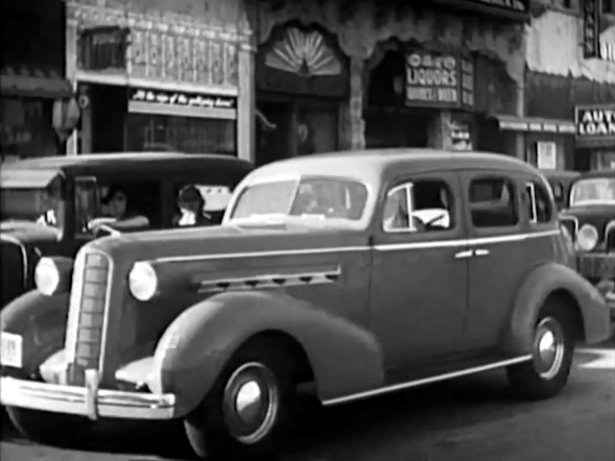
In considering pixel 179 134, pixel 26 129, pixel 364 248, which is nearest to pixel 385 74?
pixel 179 134

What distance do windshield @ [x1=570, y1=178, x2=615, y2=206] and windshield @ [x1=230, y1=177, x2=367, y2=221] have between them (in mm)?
5245

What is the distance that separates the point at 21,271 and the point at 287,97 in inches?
364

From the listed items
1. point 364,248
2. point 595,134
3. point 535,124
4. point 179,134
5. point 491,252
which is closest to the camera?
point 364,248

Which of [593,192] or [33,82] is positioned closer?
[33,82]

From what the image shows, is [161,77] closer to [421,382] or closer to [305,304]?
[421,382]

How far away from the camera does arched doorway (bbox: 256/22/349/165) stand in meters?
15.7

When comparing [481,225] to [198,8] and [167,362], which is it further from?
[198,8]

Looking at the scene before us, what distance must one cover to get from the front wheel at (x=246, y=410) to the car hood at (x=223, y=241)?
534 millimetres

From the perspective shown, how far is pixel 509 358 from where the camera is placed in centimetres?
745

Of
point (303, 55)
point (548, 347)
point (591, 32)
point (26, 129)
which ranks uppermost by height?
point (591, 32)

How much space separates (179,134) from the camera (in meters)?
14.2

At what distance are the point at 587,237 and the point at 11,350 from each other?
605cm

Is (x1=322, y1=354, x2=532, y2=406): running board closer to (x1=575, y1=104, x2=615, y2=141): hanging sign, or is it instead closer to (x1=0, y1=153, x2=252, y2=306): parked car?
(x1=0, y1=153, x2=252, y2=306): parked car

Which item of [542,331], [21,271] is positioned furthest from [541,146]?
[21,271]
